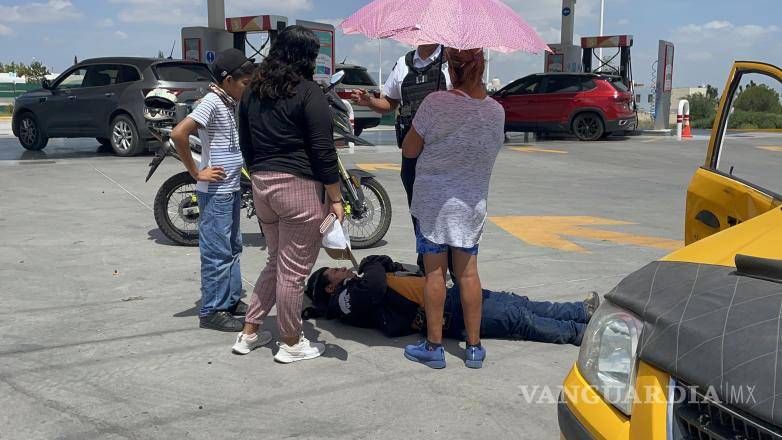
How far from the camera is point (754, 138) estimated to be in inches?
763

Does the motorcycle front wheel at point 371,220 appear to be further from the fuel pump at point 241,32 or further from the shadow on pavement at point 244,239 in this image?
the fuel pump at point 241,32

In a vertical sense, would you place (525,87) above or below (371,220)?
above

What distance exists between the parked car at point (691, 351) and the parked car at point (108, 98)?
1141 centimetres

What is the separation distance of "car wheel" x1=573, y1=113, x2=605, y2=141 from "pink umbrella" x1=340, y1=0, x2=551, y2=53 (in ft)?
50.3

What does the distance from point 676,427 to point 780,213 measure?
1.25 m

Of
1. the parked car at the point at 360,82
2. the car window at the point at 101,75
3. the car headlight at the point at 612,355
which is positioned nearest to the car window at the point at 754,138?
the car headlight at the point at 612,355

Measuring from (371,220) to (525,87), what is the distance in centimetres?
1381

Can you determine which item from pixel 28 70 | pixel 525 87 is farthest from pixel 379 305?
pixel 28 70

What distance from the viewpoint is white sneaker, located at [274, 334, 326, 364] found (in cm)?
412

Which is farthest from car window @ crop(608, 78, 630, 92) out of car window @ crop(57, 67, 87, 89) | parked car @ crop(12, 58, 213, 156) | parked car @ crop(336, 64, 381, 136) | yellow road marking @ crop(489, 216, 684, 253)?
car window @ crop(57, 67, 87, 89)

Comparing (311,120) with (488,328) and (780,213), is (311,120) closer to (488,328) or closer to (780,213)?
(488,328)

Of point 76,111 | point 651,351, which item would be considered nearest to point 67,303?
point 651,351

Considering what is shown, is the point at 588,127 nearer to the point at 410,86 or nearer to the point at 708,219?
the point at 410,86

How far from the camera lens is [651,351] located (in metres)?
2.15
